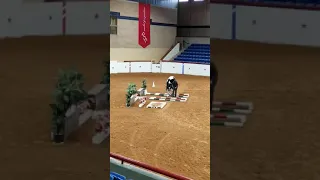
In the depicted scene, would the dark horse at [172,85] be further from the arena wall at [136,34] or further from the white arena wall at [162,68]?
the white arena wall at [162,68]

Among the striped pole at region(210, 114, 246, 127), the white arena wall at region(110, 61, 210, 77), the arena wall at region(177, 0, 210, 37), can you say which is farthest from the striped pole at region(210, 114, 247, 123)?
the arena wall at region(177, 0, 210, 37)

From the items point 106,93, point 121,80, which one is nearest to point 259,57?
point 106,93

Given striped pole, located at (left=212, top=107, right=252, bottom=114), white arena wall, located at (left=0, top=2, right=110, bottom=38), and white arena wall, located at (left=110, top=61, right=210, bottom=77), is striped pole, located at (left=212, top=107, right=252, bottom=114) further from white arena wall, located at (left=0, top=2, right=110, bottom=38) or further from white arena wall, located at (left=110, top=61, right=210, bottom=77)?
white arena wall, located at (left=110, top=61, right=210, bottom=77)

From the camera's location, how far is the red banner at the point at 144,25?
21.5 ft

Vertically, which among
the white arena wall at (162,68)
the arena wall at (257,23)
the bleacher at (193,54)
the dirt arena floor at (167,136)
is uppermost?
the bleacher at (193,54)

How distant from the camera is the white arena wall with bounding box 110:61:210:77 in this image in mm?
5867

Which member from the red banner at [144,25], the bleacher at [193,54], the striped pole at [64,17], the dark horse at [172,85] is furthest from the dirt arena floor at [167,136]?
the bleacher at [193,54]

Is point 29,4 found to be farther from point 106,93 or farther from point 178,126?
point 178,126

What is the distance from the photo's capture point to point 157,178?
90cm

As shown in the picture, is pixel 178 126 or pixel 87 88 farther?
pixel 178 126

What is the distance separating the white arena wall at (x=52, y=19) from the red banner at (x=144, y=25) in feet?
20.1

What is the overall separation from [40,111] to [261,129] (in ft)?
1.29

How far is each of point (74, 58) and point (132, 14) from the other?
19.2 ft

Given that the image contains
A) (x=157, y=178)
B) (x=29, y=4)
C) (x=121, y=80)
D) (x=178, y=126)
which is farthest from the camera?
(x=121, y=80)
